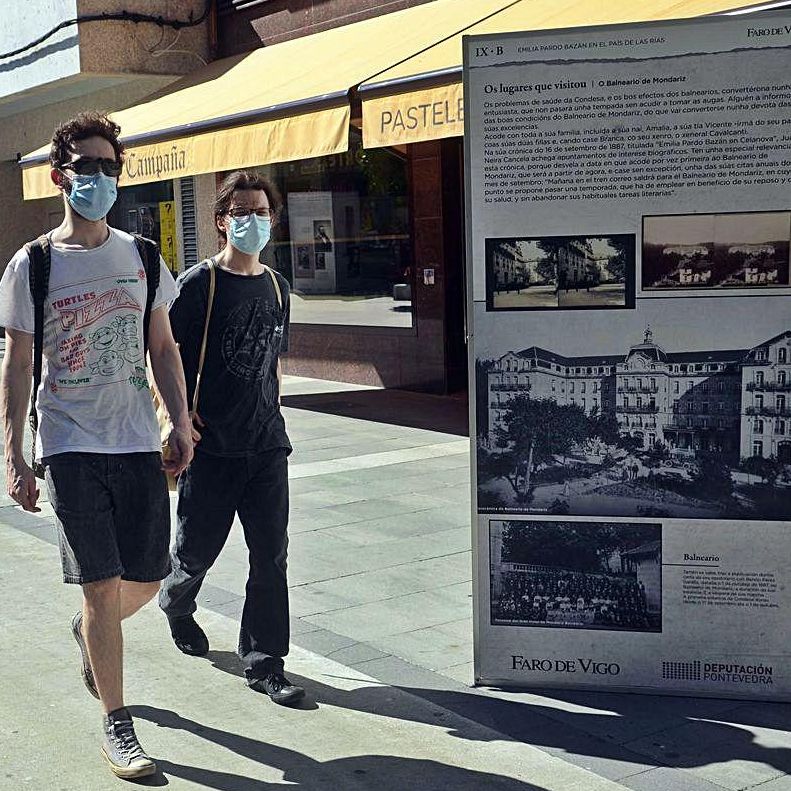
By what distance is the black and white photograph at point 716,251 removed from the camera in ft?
12.8

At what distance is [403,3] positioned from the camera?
39.7 feet

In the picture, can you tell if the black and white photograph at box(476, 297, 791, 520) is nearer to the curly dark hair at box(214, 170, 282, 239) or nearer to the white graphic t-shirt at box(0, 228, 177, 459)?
the curly dark hair at box(214, 170, 282, 239)

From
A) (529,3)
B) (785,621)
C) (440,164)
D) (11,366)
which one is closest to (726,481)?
(785,621)

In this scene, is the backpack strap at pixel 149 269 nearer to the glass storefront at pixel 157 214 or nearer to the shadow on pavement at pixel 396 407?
the shadow on pavement at pixel 396 407

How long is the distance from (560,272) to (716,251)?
503mm

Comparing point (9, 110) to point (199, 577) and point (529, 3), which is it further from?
point (199, 577)

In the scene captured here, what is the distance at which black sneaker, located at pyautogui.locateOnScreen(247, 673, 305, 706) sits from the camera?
167 inches

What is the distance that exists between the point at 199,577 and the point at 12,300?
138 cm

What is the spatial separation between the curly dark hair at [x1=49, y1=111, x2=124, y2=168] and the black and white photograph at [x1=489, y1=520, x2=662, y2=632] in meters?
1.84

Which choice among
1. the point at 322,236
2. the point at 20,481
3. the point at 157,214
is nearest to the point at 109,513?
the point at 20,481

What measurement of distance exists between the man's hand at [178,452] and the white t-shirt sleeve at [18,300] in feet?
2.03

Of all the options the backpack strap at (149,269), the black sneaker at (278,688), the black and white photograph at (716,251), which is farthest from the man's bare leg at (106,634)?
the black and white photograph at (716,251)

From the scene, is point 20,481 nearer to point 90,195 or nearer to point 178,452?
point 178,452

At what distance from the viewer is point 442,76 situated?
331 inches
